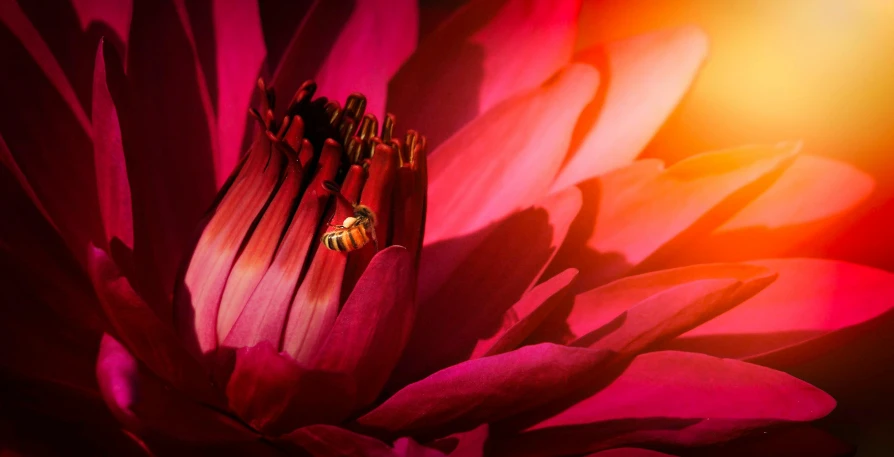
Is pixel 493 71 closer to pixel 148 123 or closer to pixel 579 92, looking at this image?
pixel 579 92

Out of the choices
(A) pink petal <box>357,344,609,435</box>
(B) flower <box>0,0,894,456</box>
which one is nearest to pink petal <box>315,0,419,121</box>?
(B) flower <box>0,0,894,456</box>

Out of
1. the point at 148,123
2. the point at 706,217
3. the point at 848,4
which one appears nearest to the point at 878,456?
the point at 706,217

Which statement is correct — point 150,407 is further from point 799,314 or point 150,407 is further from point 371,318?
point 799,314

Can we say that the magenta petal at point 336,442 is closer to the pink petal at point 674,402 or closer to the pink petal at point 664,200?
the pink petal at point 674,402

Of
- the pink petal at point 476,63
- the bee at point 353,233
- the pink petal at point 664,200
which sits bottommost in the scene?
the bee at point 353,233

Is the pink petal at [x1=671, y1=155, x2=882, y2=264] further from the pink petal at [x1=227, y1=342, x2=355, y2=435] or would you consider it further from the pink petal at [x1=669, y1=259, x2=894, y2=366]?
the pink petal at [x1=227, y1=342, x2=355, y2=435]

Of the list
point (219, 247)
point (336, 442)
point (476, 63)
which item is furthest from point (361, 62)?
point (336, 442)

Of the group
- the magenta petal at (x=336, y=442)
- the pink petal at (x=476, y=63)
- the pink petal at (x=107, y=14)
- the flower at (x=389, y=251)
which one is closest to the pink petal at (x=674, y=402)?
the flower at (x=389, y=251)
